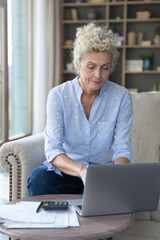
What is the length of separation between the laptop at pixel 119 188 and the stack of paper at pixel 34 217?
0.18ft

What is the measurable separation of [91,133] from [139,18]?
371 centimetres

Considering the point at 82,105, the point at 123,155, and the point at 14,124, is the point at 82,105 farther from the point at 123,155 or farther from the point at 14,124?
the point at 14,124

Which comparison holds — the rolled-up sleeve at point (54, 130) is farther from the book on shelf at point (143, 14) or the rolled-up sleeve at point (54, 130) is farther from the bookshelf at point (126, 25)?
the book on shelf at point (143, 14)

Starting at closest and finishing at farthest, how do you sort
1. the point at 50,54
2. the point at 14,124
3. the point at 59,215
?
the point at 59,215
the point at 14,124
the point at 50,54

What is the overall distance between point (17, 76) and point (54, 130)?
311 cm

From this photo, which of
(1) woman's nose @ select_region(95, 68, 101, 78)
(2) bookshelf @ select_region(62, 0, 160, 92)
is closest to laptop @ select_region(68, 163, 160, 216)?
(1) woman's nose @ select_region(95, 68, 101, 78)

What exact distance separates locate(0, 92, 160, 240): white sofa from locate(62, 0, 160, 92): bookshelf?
3021mm

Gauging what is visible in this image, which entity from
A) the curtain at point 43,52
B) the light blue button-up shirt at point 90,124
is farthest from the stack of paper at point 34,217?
the curtain at point 43,52

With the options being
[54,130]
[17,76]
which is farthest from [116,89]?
[17,76]

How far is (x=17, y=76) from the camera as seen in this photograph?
14.8 ft

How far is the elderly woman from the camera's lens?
1509 millimetres

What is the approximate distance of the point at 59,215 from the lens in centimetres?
108

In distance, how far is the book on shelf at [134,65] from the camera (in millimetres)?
4957

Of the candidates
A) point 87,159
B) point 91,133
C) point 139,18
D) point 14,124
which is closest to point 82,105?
point 91,133
